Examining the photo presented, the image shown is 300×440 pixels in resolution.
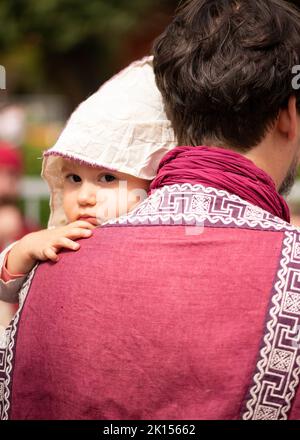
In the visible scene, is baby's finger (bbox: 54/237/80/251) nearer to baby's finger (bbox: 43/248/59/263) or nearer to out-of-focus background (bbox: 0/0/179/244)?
baby's finger (bbox: 43/248/59/263)

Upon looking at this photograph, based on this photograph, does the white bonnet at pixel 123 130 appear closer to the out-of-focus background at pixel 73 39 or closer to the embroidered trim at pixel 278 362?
the embroidered trim at pixel 278 362

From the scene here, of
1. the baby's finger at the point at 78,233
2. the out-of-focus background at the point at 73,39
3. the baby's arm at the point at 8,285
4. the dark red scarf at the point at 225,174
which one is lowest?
the baby's arm at the point at 8,285

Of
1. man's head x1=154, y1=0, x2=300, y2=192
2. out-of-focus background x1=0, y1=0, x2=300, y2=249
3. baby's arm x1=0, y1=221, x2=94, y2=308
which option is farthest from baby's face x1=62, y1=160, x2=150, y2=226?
out-of-focus background x1=0, y1=0, x2=300, y2=249

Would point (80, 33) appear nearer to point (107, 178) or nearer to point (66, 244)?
point (107, 178)

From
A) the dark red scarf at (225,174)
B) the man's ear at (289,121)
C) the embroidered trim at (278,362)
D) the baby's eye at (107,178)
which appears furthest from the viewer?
the baby's eye at (107,178)

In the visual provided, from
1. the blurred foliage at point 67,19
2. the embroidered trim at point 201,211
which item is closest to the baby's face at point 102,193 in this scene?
the embroidered trim at point 201,211

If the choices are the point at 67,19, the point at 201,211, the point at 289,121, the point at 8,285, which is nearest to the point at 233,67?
the point at 289,121

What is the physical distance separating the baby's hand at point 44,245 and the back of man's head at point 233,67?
0.36 m

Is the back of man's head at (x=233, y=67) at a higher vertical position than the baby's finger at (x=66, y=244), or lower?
higher

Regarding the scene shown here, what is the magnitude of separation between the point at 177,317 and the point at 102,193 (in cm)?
75

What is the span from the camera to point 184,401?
163cm

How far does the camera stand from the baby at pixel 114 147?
2.20 meters

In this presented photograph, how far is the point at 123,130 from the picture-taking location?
7.36 feet

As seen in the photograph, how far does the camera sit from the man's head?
1.79 meters
